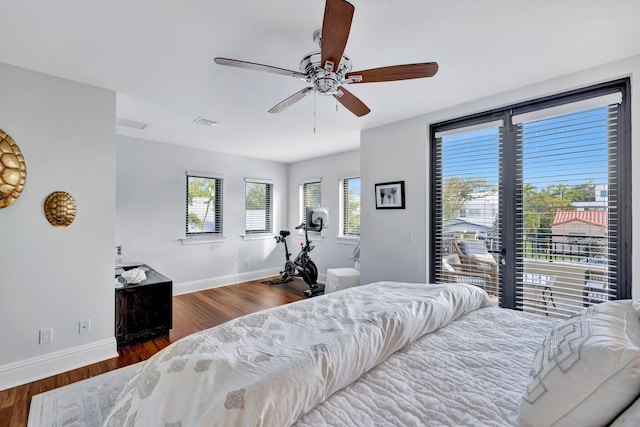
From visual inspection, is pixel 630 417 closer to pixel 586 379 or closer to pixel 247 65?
pixel 586 379

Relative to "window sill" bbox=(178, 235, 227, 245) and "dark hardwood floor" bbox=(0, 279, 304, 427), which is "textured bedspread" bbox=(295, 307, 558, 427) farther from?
"window sill" bbox=(178, 235, 227, 245)

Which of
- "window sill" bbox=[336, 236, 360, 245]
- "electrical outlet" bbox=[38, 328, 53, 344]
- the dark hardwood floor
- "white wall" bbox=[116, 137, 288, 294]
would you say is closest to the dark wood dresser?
the dark hardwood floor

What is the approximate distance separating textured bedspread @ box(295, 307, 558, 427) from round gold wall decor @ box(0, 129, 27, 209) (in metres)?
2.75

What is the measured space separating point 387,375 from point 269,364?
51 cm

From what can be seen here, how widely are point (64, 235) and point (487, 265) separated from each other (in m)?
4.00

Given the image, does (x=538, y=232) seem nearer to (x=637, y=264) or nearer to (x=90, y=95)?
(x=637, y=264)

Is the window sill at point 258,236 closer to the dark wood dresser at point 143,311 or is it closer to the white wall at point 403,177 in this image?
the dark wood dresser at point 143,311

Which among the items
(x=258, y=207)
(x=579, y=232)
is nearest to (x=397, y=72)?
(x=579, y=232)

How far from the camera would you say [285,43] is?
1.91m

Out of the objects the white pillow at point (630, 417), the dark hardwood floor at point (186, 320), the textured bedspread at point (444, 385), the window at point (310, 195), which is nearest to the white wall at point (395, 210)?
the dark hardwood floor at point (186, 320)

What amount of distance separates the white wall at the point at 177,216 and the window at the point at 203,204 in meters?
0.13

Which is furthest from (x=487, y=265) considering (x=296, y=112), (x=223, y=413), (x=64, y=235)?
(x=64, y=235)

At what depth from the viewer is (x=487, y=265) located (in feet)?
9.53

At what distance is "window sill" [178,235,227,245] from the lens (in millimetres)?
4832
